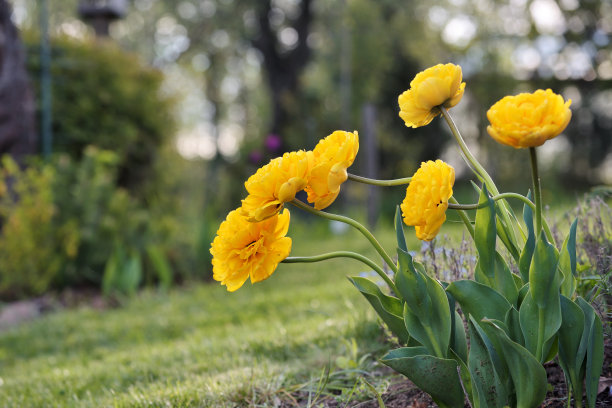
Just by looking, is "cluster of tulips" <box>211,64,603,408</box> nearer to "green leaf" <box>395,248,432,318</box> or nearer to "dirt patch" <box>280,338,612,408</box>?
"green leaf" <box>395,248,432,318</box>

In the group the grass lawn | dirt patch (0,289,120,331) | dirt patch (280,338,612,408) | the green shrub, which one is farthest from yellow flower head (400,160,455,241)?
the green shrub

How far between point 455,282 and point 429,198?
8.3 inches

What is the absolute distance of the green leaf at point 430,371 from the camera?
42.2 inches

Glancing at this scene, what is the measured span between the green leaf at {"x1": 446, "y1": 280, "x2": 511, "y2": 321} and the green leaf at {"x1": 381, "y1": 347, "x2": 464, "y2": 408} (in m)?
0.12

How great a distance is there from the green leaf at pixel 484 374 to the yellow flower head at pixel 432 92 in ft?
1.43

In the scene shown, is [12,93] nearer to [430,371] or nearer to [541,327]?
[430,371]

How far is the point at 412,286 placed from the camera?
1.08 meters

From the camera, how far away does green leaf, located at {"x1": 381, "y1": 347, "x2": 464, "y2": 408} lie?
1.07m

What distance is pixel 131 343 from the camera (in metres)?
3.11

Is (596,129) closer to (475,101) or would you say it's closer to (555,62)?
(555,62)

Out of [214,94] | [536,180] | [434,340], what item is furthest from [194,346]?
[214,94]

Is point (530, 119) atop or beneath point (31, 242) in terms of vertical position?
atop

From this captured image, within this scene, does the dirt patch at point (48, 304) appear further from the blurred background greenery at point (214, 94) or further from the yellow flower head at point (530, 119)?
the yellow flower head at point (530, 119)

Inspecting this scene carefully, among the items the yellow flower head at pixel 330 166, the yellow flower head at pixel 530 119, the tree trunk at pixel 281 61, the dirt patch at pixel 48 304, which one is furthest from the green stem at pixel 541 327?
the tree trunk at pixel 281 61
